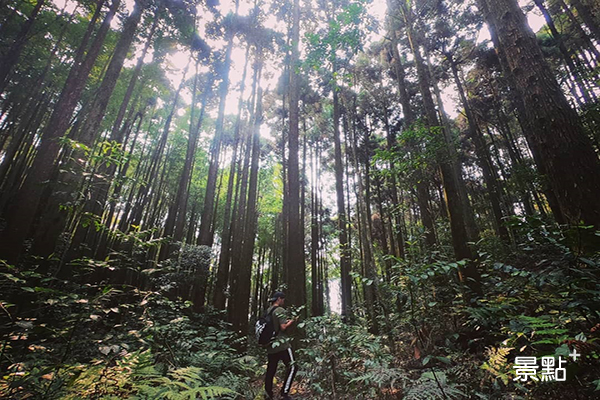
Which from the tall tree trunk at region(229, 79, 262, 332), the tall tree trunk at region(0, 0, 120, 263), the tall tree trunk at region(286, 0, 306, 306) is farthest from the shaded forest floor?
the tall tree trunk at region(229, 79, 262, 332)

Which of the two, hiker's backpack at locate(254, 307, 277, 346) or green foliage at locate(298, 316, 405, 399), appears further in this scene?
hiker's backpack at locate(254, 307, 277, 346)

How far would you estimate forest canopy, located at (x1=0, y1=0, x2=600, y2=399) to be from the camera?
7.10ft

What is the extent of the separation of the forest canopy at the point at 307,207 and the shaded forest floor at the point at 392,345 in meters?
0.03

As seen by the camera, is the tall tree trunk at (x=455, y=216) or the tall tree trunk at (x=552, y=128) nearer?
the tall tree trunk at (x=552, y=128)

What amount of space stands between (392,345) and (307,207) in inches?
590

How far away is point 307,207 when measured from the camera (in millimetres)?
19078

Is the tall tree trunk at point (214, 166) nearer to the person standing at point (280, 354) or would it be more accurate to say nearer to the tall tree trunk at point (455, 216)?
the person standing at point (280, 354)

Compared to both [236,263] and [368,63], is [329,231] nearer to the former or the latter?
[236,263]

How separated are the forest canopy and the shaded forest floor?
0.11 ft

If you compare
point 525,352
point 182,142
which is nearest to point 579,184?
point 525,352

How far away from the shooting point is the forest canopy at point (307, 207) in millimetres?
2164

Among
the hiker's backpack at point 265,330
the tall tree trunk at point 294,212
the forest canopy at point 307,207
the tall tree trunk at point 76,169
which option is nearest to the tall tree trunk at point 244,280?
the forest canopy at point 307,207

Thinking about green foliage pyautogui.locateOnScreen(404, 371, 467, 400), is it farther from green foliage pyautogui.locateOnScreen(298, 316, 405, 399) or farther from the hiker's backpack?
the hiker's backpack

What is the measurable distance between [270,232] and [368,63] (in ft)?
42.4
